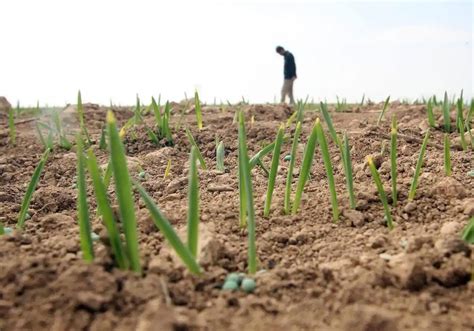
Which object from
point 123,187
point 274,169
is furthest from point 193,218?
point 274,169

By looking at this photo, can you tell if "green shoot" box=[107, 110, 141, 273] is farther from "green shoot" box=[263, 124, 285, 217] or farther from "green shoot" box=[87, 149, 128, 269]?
"green shoot" box=[263, 124, 285, 217]

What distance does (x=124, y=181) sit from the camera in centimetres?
113

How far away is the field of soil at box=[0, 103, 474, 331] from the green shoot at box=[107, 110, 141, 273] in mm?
52

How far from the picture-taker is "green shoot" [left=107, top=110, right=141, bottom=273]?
3.63ft

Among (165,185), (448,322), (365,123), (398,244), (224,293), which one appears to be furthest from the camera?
(365,123)

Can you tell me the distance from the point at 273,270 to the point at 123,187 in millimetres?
407

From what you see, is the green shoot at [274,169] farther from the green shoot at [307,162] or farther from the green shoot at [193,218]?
the green shoot at [193,218]

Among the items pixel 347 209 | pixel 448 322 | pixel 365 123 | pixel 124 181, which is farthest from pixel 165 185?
pixel 365 123

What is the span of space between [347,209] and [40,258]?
96 cm

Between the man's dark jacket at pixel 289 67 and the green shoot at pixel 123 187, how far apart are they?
33.4ft

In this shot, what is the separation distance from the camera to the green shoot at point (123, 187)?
1105mm

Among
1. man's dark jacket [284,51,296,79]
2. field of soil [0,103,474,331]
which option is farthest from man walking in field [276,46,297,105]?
field of soil [0,103,474,331]

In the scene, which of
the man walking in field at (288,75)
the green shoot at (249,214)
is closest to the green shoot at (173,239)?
the green shoot at (249,214)

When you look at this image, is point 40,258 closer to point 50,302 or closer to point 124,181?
point 50,302
